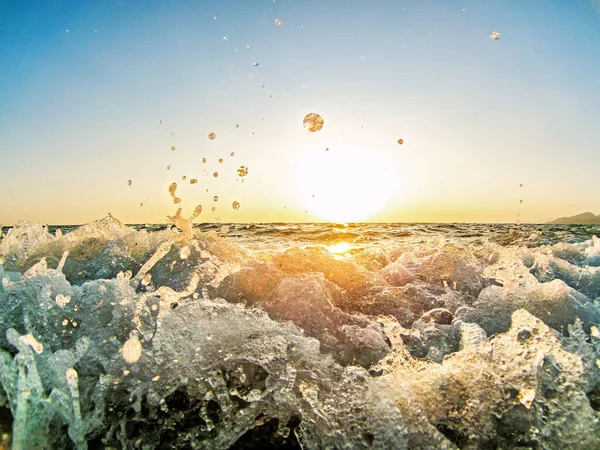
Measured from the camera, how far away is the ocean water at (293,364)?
2.10 metres

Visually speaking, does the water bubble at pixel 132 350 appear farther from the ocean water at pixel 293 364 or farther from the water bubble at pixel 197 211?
the water bubble at pixel 197 211

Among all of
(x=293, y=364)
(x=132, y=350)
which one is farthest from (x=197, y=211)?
(x=293, y=364)

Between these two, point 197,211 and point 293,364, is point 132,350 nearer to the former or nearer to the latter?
point 293,364

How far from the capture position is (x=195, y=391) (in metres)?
2.44

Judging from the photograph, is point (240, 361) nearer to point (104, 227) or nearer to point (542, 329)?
point (542, 329)

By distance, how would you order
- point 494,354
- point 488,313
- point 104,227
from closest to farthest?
point 494,354 → point 488,313 → point 104,227

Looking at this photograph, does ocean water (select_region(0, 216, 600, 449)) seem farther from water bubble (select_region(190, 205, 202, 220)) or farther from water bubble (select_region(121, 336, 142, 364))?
water bubble (select_region(190, 205, 202, 220))

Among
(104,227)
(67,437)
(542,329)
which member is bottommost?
(67,437)

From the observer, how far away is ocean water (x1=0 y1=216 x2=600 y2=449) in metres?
2.10

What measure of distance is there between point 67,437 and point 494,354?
2.41 meters

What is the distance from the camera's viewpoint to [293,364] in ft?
8.63

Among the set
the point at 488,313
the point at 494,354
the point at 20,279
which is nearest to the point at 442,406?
the point at 494,354

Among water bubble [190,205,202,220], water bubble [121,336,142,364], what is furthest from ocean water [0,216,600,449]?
water bubble [190,205,202,220]

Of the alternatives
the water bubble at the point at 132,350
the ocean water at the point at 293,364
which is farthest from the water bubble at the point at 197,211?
the water bubble at the point at 132,350
